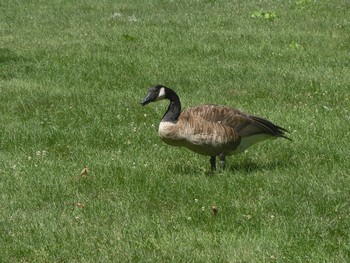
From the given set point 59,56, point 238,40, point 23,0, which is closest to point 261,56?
point 238,40

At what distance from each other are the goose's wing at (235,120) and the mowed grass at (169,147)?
58cm

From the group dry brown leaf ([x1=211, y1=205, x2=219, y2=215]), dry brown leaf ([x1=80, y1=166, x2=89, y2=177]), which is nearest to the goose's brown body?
dry brown leaf ([x1=80, y1=166, x2=89, y2=177])

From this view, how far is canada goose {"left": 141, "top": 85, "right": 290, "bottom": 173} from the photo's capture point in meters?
9.70

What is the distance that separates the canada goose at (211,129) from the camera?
9.70 m

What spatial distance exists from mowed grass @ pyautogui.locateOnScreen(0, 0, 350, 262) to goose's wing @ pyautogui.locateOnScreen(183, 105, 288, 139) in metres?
0.58

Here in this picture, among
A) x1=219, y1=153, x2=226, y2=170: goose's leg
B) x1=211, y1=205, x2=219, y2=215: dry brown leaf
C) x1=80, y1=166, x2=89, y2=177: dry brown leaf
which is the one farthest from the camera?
x1=80, y1=166, x2=89, y2=177: dry brown leaf

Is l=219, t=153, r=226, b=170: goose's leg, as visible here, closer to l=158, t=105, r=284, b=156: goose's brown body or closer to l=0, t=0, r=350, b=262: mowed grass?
l=158, t=105, r=284, b=156: goose's brown body

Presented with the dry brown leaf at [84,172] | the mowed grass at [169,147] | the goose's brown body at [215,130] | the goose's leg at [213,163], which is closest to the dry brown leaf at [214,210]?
the mowed grass at [169,147]

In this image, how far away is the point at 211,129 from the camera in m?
9.73

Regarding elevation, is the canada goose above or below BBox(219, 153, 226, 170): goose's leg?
above

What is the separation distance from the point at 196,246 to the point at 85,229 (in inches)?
51.3

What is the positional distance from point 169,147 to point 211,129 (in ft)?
6.72

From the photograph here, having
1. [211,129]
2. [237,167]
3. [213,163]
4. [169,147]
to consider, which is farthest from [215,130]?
[169,147]

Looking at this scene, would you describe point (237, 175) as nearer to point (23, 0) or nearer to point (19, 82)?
point (19, 82)
